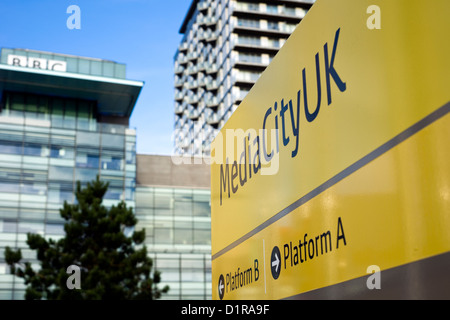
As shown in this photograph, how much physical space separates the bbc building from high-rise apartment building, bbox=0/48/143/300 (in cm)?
8

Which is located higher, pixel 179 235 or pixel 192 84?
pixel 192 84

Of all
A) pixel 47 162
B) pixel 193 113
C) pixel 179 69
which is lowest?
pixel 47 162

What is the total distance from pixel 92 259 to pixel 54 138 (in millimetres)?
22292

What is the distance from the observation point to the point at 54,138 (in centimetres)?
4659

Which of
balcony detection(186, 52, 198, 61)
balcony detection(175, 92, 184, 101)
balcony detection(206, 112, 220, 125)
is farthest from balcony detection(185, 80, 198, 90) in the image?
balcony detection(206, 112, 220, 125)

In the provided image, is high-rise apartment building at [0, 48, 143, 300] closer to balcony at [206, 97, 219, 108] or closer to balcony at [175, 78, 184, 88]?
balcony at [206, 97, 219, 108]

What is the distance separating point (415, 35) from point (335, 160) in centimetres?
77

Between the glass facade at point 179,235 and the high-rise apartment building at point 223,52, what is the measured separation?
776 inches

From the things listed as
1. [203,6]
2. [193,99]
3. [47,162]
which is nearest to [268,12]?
[203,6]

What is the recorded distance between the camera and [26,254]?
42406mm

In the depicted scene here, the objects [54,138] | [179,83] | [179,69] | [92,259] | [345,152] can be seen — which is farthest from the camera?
[179,83]

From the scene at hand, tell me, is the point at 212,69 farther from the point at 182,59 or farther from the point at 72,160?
the point at 72,160

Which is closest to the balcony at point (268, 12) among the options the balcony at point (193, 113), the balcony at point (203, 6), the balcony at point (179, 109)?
the balcony at point (203, 6)
